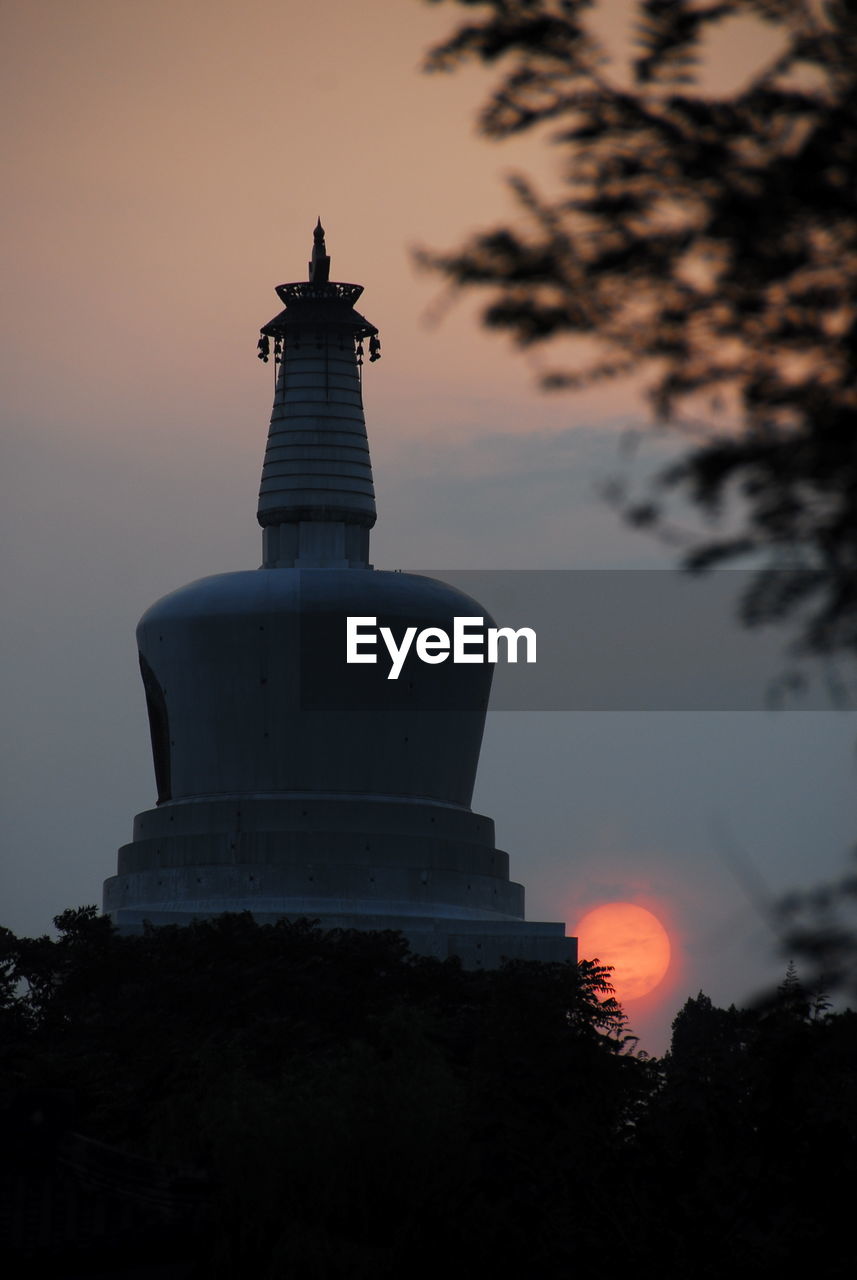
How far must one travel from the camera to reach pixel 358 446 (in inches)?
2429

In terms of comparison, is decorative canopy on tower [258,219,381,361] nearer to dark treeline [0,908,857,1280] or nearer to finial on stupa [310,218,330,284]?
finial on stupa [310,218,330,284]

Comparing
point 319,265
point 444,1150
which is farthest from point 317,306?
point 444,1150

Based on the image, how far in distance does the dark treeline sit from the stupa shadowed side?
12470mm

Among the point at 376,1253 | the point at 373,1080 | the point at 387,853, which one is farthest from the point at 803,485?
the point at 387,853

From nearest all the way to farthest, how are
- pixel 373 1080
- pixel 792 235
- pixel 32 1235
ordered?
pixel 792 235 → pixel 32 1235 → pixel 373 1080

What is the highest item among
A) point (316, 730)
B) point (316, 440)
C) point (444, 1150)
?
point (316, 440)

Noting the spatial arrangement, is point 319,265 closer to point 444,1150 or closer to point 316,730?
point 316,730

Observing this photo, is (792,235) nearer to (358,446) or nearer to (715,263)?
(715,263)

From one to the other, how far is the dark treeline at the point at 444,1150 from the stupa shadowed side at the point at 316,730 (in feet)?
40.9

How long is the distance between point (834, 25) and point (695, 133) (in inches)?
22.6

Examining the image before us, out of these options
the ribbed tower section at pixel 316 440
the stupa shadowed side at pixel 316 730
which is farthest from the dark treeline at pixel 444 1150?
the ribbed tower section at pixel 316 440
